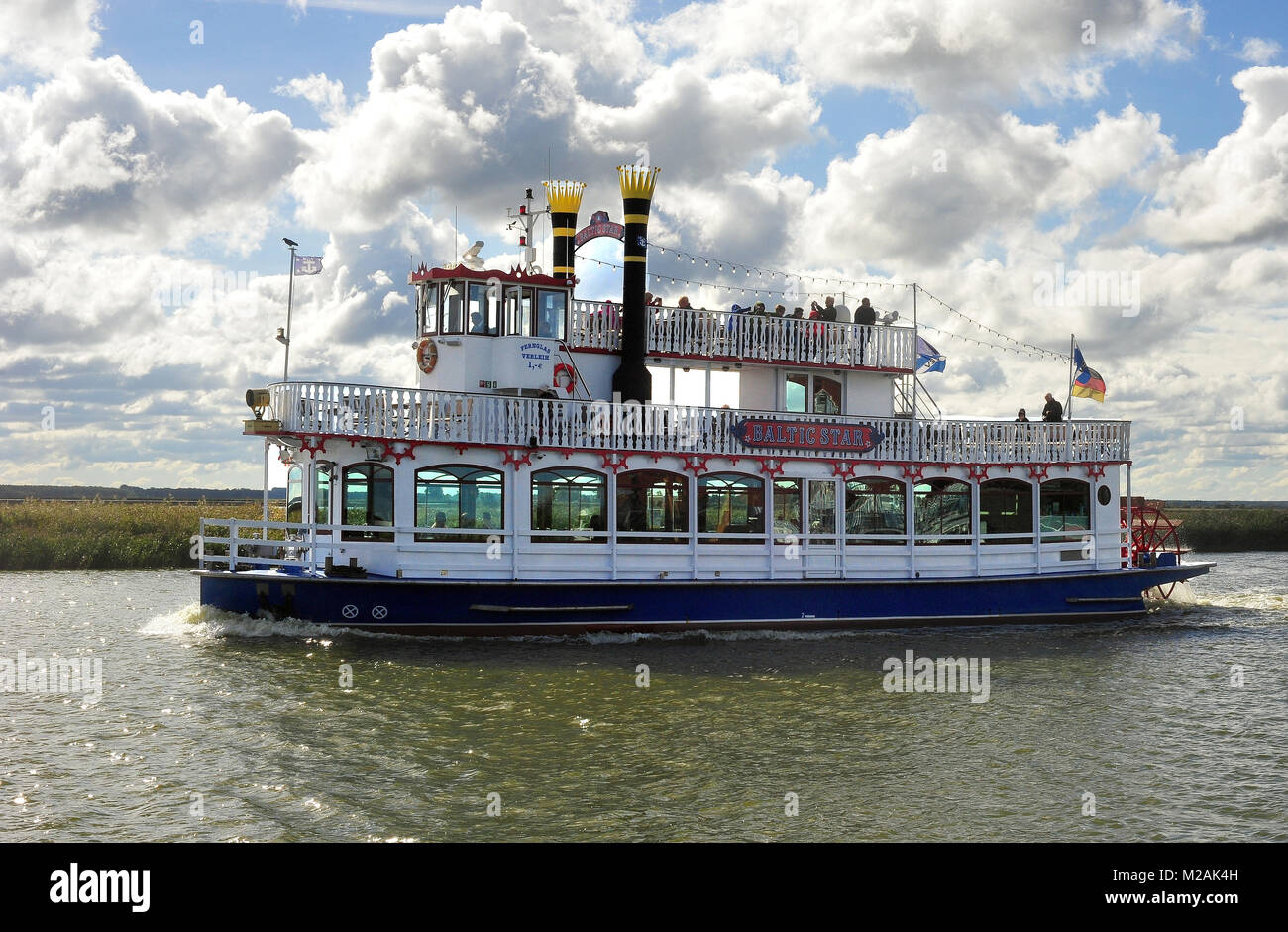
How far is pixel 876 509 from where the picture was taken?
24031 mm

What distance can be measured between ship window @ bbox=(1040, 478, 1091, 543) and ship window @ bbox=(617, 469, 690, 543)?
29.0ft

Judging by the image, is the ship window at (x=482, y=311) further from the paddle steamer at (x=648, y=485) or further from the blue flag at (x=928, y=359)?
the blue flag at (x=928, y=359)

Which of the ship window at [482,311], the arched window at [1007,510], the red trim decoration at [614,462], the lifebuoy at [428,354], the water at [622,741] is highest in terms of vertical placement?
the ship window at [482,311]

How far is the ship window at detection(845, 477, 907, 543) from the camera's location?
23797 millimetres

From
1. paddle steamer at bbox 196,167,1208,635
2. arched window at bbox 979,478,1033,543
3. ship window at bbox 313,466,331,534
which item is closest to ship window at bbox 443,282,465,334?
paddle steamer at bbox 196,167,1208,635

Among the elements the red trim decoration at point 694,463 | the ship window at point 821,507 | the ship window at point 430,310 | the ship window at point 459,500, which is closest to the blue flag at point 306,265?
the ship window at point 430,310

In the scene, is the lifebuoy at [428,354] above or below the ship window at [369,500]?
above

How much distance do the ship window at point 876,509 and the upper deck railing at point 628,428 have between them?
63 centimetres

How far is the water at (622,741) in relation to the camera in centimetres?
1080

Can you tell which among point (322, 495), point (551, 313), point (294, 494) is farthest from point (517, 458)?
point (294, 494)

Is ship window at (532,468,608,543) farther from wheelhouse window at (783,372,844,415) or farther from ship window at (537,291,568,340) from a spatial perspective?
wheelhouse window at (783,372,844,415)
